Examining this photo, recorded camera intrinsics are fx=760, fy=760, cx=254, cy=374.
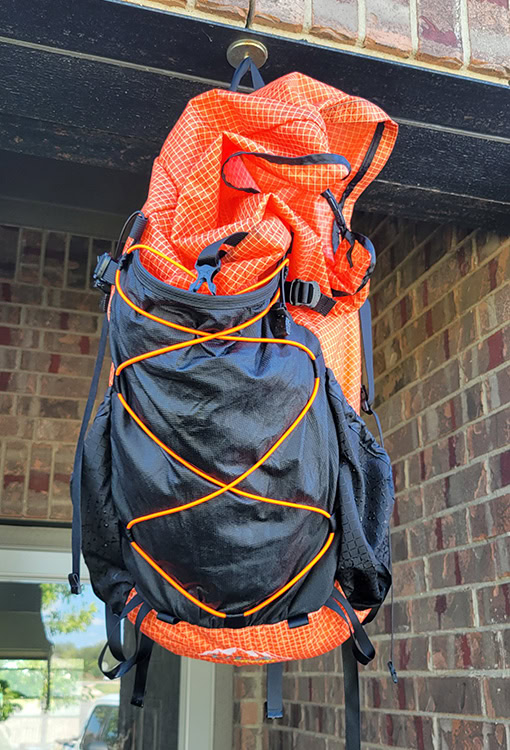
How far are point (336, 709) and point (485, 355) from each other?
134cm

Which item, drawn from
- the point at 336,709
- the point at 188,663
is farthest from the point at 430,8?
the point at 188,663

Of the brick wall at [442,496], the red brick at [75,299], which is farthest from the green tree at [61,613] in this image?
the red brick at [75,299]

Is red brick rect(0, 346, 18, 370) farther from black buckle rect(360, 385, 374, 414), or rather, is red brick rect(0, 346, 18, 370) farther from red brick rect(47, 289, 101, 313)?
black buckle rect(360, 385, 374, 414)

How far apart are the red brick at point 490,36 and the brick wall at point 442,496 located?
18.6 inches

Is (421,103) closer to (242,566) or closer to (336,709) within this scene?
(242,566)

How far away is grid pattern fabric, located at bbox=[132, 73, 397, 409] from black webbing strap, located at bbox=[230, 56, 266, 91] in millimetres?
42

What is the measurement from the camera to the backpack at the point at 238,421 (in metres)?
1.08

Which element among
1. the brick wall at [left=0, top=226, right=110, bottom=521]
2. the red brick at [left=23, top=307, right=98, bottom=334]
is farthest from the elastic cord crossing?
the red brick at [left=23, top=307, right=98, bottom=334]

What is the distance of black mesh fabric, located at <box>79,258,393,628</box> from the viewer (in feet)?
3.51

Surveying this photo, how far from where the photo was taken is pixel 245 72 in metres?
1.38

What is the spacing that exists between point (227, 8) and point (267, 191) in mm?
373

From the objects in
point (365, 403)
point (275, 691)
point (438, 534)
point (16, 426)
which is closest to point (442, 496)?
point (438, 534)

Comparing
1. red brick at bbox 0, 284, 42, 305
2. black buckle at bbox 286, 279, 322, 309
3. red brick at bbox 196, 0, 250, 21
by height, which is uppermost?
red brick at bbox 0, 284, 42, 305

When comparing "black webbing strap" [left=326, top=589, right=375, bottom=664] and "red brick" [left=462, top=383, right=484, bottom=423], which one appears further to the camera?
"red brick" [left=462, top=383, right=484, bottom=423]
